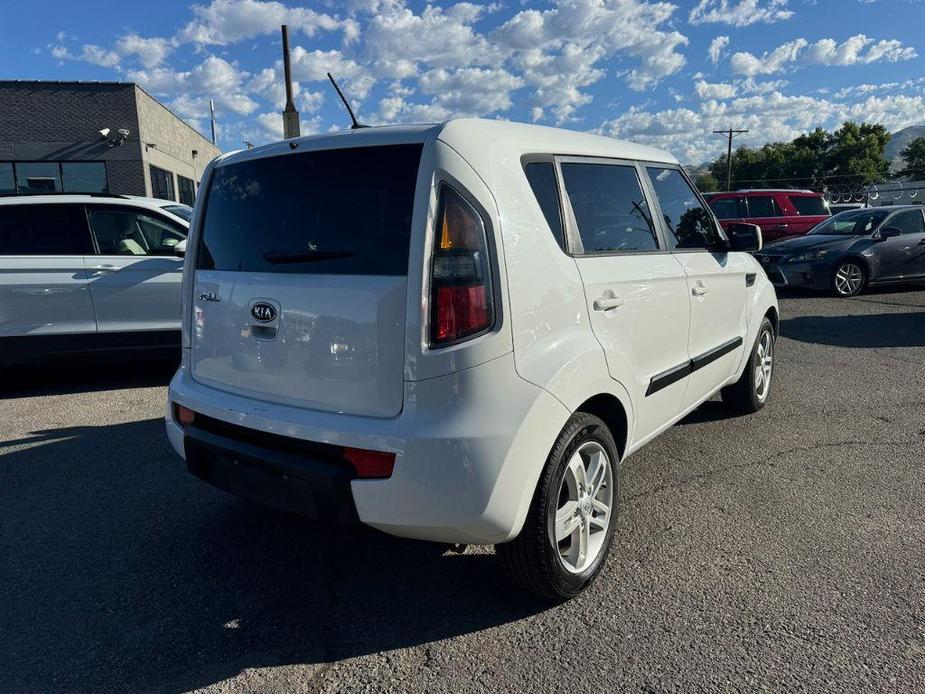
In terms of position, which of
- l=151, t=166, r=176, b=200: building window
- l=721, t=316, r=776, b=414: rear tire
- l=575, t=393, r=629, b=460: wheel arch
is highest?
l=151, t=166, r=176, b=200: building window

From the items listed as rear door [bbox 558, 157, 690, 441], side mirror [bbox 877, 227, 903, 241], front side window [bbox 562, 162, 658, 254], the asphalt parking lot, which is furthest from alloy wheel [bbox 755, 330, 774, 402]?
side mirror [bbox 877, 227, 903, 241]

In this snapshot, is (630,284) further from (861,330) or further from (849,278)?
(849,278)

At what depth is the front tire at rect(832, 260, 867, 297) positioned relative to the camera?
11648 mm

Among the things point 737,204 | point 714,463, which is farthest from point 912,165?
point 714,463

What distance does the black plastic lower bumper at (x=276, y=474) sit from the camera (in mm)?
2301

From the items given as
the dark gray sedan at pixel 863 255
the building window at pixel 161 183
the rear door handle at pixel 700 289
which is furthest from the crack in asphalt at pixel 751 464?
the building window at pixel 161 183

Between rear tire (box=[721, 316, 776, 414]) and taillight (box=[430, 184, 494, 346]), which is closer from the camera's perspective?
taillight (box=[430, 184, 494, 346])

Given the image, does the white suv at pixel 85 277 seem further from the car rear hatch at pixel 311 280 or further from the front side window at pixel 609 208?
the front side window at pixel 609 208

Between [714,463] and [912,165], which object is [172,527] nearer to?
[714,463]

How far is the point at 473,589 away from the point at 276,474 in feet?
3.12

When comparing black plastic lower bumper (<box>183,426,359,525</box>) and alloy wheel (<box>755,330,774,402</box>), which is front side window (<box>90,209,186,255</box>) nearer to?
black plastic lower bumper (<box>183,426,359,525</box>)

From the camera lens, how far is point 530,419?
2281mm

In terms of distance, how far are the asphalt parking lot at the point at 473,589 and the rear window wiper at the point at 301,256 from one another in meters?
1.36

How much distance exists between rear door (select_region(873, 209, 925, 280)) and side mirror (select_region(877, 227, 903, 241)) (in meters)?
0.05
